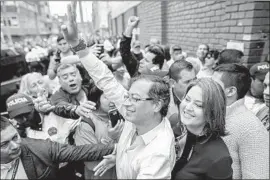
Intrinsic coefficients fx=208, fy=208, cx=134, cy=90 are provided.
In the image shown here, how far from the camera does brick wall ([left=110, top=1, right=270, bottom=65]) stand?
314 centimetres

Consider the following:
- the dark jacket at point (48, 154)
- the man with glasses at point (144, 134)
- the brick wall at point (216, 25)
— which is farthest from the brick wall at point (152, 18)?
the dark jacket at point (48, 154)

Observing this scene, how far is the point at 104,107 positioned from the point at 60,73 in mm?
840

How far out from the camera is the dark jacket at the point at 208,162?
3.64 feet

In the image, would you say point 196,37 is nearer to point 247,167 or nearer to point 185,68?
point 185,68

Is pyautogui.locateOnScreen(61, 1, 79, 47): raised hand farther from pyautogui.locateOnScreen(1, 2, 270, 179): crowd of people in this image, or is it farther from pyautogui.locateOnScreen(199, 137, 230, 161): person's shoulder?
pyautogui.locateOnScreen(199, 137, 230, 161): person's shoulder

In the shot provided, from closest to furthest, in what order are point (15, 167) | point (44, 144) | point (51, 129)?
1. point (15, 167)
2. point (44, 144)
3. point (51, 129)

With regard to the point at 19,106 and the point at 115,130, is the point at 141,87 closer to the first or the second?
the point at 115,130

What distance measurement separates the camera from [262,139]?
1311 mm

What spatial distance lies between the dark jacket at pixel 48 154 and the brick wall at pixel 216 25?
2.85 metres

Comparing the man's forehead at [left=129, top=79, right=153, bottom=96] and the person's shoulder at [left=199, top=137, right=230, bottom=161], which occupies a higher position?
the man's forehead at [left=129, top=79, right=153, bottom=96]

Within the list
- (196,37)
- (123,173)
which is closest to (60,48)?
(123,173)

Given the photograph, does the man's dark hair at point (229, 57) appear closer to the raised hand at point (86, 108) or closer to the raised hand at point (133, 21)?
the raised hand at point (133, 21)

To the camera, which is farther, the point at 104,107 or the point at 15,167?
the point at 104,107

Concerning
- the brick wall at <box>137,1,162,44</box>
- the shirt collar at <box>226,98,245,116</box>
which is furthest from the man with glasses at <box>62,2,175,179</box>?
the brick wall at <box>137,1,162,44</box>
